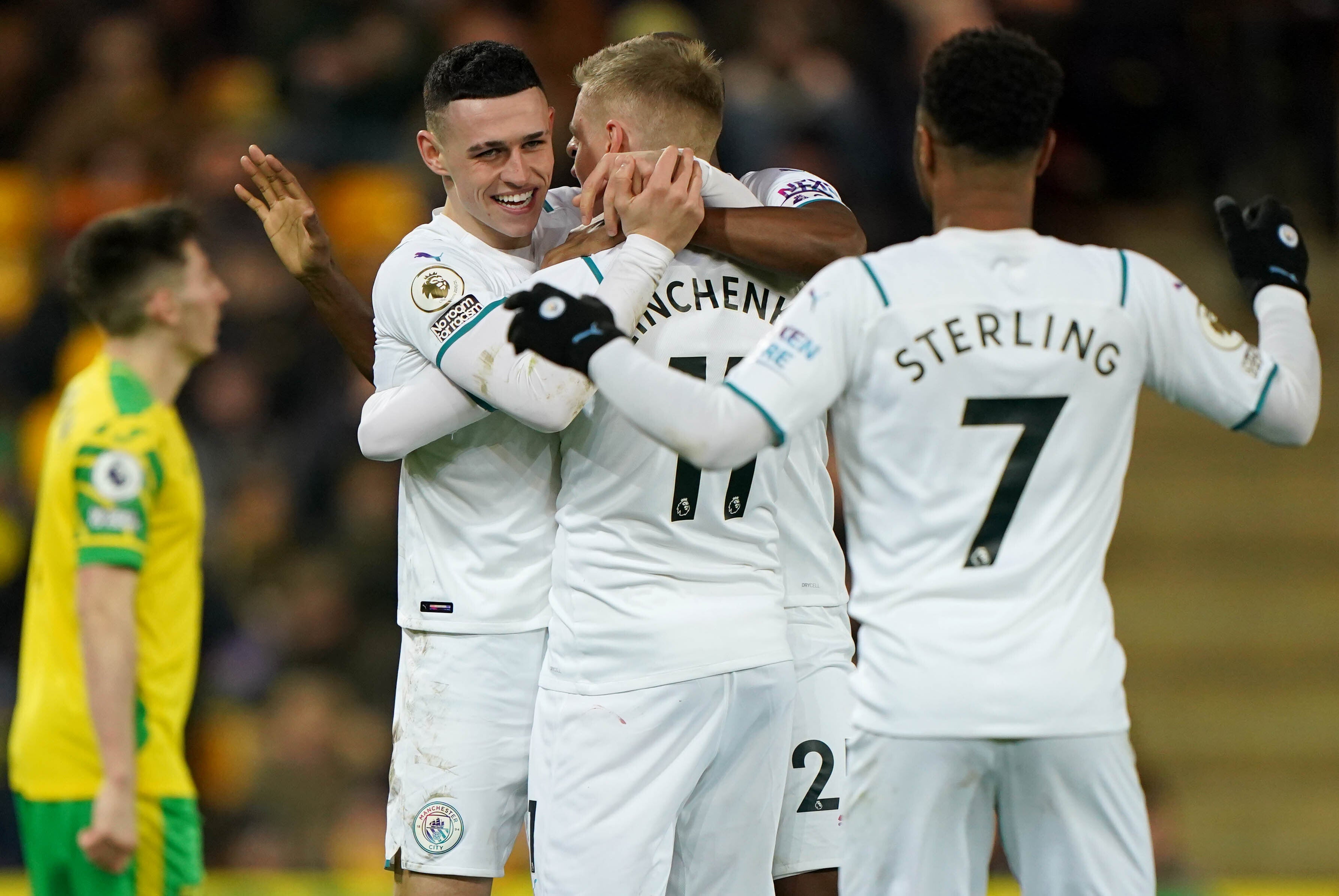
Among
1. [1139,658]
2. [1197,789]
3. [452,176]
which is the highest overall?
[452,176]

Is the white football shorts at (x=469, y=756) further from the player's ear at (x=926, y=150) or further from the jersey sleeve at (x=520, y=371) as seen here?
the player's ear at (x=926, y=150)

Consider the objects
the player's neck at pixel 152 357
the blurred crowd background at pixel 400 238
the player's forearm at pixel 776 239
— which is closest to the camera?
the player's forearm at pixel 776 239

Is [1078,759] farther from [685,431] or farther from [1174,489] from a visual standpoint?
[1174,489]

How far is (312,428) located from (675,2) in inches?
155

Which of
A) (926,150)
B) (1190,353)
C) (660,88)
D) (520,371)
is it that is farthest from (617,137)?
(1190,353)

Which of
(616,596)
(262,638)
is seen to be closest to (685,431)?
(616,596)

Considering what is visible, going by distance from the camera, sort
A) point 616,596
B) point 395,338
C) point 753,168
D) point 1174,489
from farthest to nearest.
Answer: point 1174,489 → point 753,168 → point 395,338 → point 616,596

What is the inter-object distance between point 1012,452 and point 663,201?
3.45 ft

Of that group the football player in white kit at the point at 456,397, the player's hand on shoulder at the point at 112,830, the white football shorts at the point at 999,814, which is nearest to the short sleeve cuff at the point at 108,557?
the player's hand on shoulder at the point at 112,830

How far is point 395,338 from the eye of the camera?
13.5 ft

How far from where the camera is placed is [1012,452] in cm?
314

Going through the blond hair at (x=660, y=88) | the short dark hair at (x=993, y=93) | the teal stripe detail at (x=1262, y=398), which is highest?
the blond hair at (x=660, y=88)

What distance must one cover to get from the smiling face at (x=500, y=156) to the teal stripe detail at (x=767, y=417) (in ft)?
3.86

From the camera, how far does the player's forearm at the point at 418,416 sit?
12.7 feet
